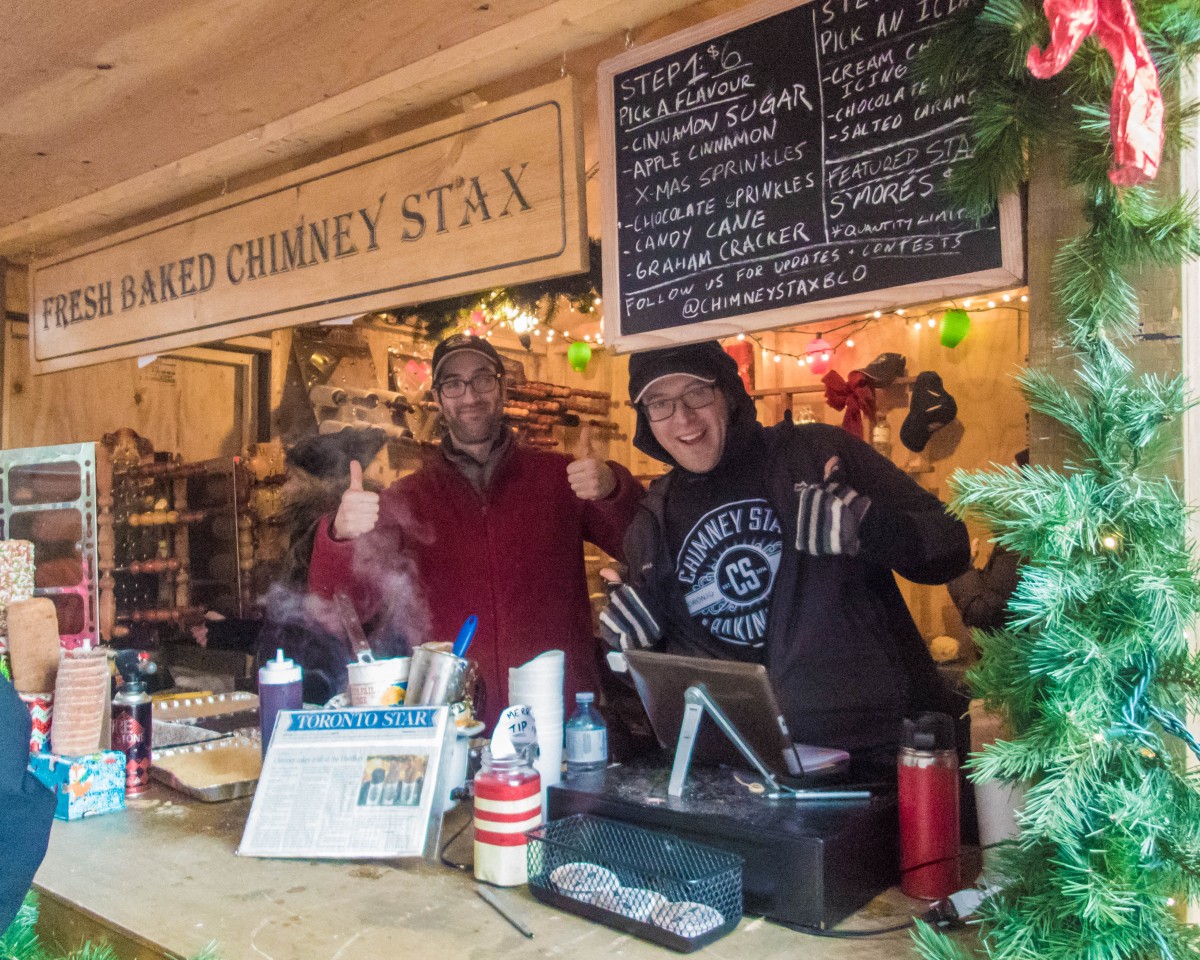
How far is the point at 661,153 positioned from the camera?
7.36 feet

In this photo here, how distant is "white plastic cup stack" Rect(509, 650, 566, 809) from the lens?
2010 mm

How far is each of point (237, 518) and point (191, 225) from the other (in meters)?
2.41

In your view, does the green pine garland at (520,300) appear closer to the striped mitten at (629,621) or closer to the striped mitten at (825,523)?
the striped mitten at (629,621)

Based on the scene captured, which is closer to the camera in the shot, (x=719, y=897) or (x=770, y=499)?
(x=719, y=897)

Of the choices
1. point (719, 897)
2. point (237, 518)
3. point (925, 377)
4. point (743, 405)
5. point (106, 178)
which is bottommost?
point (719, 897)

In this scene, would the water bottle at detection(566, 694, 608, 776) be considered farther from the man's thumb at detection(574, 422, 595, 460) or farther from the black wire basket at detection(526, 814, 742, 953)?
the man's thumb at detection(574, 422, 595, 460)

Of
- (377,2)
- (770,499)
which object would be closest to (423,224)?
(377,2)

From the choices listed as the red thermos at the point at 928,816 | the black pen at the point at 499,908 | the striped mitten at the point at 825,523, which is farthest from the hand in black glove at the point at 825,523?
the black pen at the point at 499,908

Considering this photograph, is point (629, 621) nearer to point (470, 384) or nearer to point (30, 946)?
point (470, 384)

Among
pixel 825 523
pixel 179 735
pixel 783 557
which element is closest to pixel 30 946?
pixel 179 735

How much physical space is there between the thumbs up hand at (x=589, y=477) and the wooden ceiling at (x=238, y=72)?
115cm

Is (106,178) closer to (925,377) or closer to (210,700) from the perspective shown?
(210,700)

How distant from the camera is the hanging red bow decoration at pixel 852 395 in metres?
6.30

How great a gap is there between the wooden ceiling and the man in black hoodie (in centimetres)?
92
